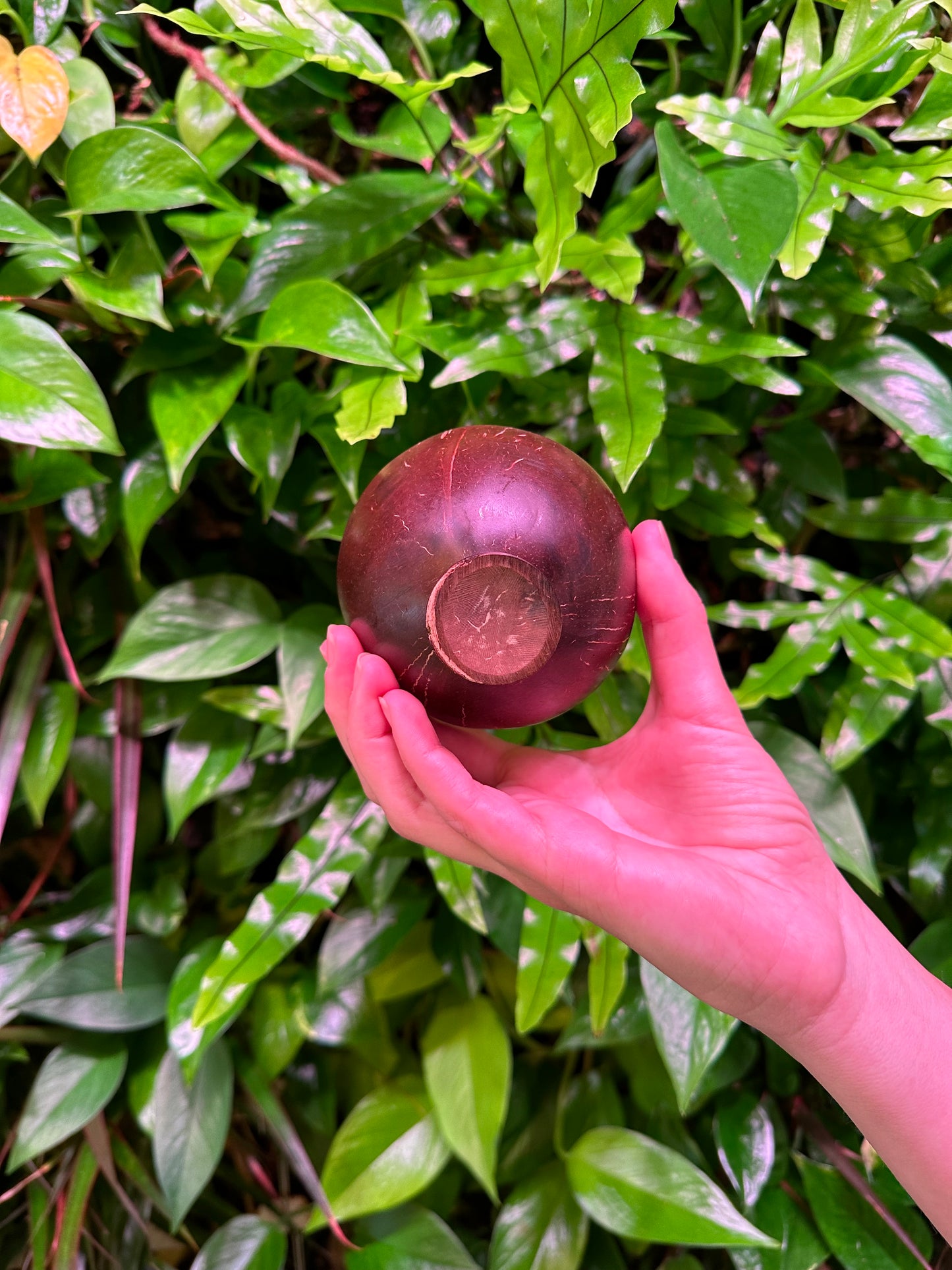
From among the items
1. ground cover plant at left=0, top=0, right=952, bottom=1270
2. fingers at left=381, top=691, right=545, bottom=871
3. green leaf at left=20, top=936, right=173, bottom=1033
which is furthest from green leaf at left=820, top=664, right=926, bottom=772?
green leaf at left=20, top=936, right=173, bottom=1033

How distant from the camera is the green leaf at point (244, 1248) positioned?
0.81 m

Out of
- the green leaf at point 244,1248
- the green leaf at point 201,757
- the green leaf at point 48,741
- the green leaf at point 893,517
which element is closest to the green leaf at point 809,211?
the green leaf at point 893,517

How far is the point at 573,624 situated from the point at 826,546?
516 mm

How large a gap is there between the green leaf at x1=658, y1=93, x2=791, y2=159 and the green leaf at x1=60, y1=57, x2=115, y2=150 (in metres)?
0.41

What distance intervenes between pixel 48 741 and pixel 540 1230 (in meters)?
0.67

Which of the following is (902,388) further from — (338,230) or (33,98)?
(33,98)

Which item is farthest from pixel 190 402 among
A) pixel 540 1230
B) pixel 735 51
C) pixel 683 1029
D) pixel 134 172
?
pixel 540 1230

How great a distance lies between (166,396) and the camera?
2.13 feet

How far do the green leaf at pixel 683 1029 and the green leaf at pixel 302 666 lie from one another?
0.33 meters

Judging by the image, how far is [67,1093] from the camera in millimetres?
803

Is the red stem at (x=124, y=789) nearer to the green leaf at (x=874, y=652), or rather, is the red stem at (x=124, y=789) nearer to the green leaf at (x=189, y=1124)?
the green leaf at (x=189, y=1124)

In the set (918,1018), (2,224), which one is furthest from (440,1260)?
(2,224)

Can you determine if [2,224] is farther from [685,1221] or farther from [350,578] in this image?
[685,1221]

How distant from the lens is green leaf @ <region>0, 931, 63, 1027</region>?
2.55 feet
